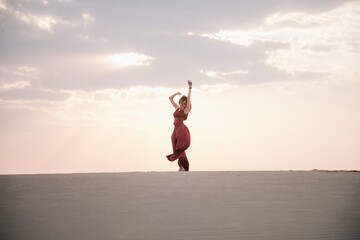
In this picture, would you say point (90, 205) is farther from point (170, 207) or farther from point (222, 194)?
point (222, 194)

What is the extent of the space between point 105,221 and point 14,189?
3334mm

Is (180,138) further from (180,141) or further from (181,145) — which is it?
(181,145)

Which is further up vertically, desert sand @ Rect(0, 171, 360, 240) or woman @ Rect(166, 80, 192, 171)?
woman @ Rect(166, 80, 192, 171)

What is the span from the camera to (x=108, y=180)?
9.62 metres

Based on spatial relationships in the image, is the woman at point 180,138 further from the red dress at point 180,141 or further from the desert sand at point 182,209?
the desert sand at point 182,209

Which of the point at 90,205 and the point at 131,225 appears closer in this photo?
the point at 131,225

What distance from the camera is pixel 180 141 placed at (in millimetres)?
13680

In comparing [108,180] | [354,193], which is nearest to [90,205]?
[108,180]

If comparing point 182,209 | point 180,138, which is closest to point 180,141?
point 180,138

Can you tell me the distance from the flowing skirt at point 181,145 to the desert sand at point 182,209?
4007mm

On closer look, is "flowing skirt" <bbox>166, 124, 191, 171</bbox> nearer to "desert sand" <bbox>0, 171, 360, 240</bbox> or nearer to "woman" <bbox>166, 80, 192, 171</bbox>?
"woman" <bbox>166, 80, 192, 171</bbox>

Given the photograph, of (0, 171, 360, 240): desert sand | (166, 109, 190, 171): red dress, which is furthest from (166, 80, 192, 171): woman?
(0, 171, 360, 240): desert sand

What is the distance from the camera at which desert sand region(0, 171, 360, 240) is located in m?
5.29

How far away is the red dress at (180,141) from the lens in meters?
13.6
